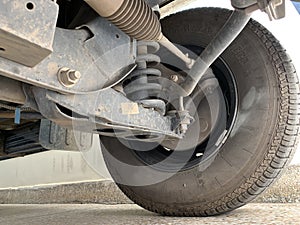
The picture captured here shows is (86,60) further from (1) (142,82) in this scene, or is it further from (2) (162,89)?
(2) (162,89)

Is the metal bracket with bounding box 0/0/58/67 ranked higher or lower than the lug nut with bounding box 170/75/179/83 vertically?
lower

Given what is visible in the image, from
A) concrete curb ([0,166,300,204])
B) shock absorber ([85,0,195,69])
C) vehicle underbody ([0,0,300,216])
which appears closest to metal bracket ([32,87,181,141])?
vehicle underbody ([0,0,300,216])

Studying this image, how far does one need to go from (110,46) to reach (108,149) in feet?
2.08

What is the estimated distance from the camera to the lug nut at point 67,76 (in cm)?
67

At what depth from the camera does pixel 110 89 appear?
81cm

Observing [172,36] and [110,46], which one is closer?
[110,46]

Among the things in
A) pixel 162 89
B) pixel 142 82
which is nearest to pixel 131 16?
pixel 142 82

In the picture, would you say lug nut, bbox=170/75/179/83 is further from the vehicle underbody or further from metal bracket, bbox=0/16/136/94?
metal bracket, bbox=0/16/136/94

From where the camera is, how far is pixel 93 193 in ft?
7.57

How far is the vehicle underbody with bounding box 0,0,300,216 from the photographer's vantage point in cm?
67

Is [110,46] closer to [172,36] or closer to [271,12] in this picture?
[271,12]

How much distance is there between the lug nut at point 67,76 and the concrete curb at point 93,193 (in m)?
1.30

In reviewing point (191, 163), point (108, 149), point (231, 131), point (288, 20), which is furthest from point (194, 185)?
point (288, 20)

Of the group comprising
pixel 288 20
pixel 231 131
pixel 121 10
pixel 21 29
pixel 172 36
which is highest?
pixel 288 20
